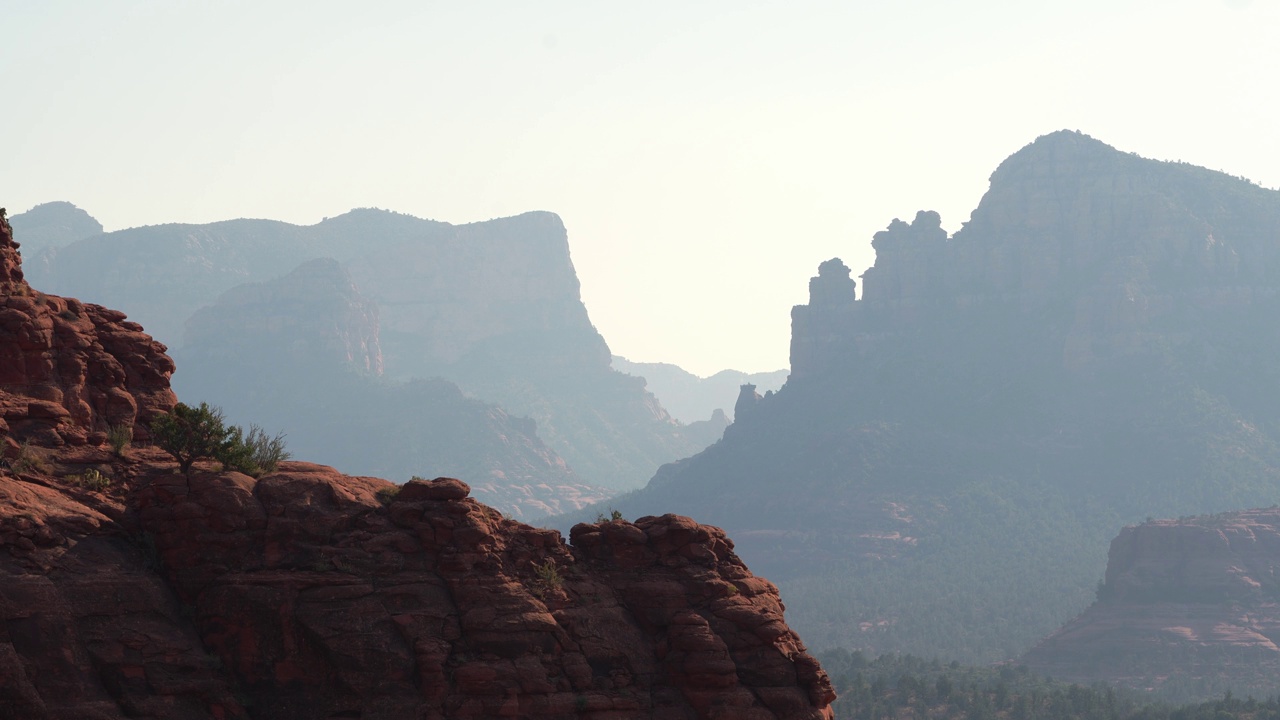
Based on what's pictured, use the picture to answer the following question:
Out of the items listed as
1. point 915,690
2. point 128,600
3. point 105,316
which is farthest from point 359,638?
point 915,690

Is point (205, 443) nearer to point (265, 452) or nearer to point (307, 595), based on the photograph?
point (265, 452)

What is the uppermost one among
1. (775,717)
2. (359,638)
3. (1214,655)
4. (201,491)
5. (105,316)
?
(105,316)

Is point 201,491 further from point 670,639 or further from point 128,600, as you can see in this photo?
point 670,639

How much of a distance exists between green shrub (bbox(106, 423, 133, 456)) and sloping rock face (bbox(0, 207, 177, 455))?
216mm

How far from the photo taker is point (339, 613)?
27.3 m

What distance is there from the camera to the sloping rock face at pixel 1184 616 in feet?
454

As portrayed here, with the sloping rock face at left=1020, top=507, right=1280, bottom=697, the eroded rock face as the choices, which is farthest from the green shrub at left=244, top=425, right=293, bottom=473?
the sloping rock face at left=1020, top=507, right=1280, bottom=697

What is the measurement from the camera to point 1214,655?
14150 cm

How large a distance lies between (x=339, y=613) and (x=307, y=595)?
72cm

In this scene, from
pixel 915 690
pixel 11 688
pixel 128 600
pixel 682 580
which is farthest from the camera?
pixel 915 690

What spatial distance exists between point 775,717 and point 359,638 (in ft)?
27.4

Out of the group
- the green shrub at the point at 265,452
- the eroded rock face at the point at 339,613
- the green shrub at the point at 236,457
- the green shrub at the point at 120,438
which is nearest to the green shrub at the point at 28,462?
the eroded rock face at the point at 339,613

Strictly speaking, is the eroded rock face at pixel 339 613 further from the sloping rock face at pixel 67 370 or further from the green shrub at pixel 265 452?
the sloping rock face at pixel 67 370

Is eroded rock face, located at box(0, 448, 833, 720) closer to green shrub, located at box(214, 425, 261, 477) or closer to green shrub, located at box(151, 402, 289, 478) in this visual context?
green shrub, located at box(151, 402, 289, 478)
